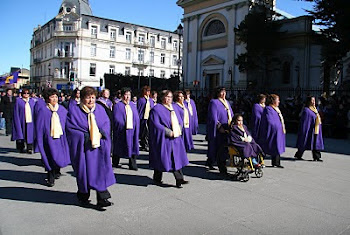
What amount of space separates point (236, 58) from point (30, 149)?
2471 cm

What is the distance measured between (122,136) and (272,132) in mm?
3647

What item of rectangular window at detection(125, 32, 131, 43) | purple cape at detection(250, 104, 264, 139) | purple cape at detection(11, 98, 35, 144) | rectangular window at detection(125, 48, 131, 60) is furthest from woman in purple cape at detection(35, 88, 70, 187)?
rectangular window at detection(125, 32, 131, 43)

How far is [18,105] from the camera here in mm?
10039

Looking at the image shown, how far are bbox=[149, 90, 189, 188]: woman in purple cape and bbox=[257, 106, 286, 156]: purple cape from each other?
2.80 meters

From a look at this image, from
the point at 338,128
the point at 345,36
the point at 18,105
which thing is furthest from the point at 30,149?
the point at 345,36

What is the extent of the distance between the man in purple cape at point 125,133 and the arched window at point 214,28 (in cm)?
2789

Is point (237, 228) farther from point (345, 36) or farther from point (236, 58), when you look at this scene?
point (236, 58)

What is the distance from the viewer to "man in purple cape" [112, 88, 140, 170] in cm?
768

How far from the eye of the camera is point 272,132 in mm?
7977

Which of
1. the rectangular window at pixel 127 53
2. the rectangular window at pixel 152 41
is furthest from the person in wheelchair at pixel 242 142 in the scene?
the rectangular window at pixel 152 41

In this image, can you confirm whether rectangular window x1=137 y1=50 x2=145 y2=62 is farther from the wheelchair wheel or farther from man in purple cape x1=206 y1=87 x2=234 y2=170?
the wheelchair wheel

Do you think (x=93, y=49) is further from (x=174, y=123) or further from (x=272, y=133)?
(x=174, y=123)

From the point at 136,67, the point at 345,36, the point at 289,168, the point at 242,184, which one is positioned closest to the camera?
the point at 242,184

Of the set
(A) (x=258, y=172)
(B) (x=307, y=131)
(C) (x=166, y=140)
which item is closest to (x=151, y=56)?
(B) (x=307, y=131)
